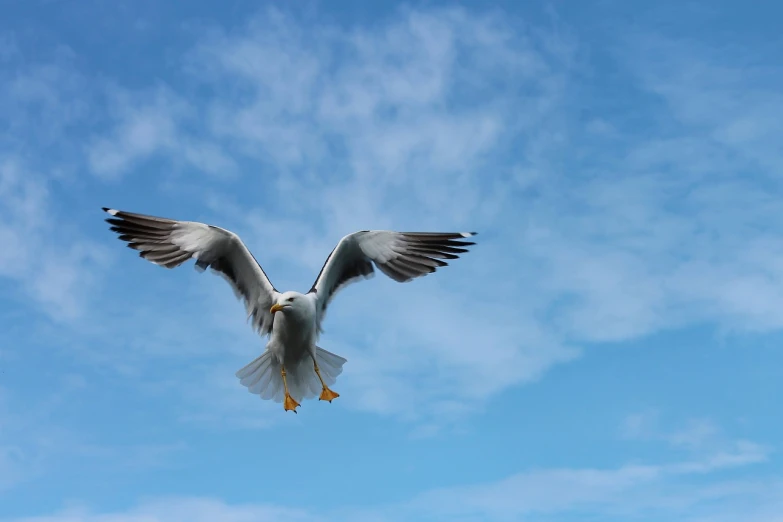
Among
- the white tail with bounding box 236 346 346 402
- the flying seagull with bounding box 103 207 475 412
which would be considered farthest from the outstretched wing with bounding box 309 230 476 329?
the white tail with bounding box 236 346 346 402

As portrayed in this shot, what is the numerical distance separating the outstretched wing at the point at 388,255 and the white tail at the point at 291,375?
76 cm

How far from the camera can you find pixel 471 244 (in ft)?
46.8

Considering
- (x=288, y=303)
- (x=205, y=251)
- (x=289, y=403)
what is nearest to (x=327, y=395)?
(x=289, y=403)

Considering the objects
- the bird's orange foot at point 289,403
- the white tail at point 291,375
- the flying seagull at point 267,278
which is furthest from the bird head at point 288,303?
the bird's orange foot at point 289,403

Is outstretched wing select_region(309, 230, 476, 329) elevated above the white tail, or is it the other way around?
outstretched wing select_region(309, 230, 476, 329)

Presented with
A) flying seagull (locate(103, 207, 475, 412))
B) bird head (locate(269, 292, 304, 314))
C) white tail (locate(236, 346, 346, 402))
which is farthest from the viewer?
white tail (locate(236, 346, 346, 402))

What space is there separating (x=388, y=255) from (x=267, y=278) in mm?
1982

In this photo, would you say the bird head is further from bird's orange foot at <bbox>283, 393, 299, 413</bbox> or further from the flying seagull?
bird's orange foot at <bbox>283, 393, 299, 413</bbox>

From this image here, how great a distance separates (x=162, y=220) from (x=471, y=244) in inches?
196

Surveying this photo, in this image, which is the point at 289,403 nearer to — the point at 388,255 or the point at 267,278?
the point at 267,278

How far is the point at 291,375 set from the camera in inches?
546

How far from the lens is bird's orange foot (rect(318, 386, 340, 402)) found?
13.7m

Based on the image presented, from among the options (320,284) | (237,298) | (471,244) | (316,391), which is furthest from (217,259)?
(471,244)

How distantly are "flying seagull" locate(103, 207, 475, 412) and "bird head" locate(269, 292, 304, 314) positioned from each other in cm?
39
